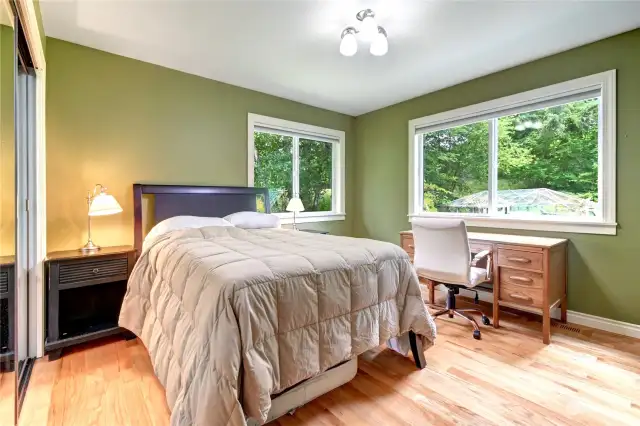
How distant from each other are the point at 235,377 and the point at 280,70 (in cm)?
286

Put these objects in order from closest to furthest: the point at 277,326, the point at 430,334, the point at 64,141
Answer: the point at 277,326 < the point at 430,334 < the point at 64,141

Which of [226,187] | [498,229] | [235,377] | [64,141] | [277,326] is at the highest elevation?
[64,141]

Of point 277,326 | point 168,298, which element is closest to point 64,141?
point 168,298

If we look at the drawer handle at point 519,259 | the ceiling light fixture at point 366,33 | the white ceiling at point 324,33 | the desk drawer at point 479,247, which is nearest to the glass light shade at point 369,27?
the ceiling light fixture at point 366,33

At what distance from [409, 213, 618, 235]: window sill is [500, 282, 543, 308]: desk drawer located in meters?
0.73

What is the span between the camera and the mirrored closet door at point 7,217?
57.9 inches

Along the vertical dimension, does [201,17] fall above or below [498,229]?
above

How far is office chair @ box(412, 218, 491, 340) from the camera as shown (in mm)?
2488

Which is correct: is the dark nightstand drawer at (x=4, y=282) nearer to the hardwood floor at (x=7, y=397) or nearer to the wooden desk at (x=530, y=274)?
the hardwood floor at (x=7, y=397)

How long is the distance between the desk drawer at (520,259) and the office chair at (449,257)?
106 millimetres

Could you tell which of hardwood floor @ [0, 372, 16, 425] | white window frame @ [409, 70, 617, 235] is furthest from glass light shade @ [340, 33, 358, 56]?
hardwood floor @ [0, 372, 16, 425]

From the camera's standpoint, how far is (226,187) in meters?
3.37

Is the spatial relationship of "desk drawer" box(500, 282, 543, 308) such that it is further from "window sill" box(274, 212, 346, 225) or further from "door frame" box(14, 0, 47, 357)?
"door frame" box(14, 0, 47, 357)

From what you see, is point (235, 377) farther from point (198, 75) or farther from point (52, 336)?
point (198, 75)
